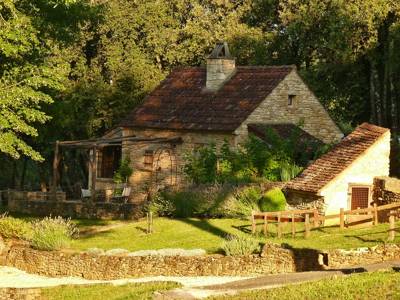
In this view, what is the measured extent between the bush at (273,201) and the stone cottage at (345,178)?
50 centimetres

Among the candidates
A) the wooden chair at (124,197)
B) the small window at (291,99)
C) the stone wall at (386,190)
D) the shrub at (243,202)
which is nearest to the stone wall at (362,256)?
the stone wall at (386,190)

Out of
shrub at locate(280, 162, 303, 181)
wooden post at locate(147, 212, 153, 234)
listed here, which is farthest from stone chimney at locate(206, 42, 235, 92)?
wooden post at locate(147, 212, 153, 234)

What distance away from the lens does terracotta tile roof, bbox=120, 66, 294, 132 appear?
137 feet

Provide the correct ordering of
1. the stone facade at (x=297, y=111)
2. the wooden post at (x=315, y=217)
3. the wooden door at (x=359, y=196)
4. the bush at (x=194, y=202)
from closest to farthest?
the wooden post at (x=315, y=217), the wooden door at (x=359, y=196), the bush at (x=194, y=202), the stone facade at (x=297, y=111)

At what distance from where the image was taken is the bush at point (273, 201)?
105ft

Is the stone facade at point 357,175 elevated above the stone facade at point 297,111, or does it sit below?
below

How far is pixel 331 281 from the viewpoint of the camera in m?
19.1

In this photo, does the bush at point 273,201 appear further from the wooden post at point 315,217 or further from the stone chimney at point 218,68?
the stone chimney at point 218,68

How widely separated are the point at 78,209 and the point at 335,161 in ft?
39.8

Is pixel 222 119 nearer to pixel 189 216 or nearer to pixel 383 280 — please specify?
pixel 189 216

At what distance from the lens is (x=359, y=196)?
31.7m

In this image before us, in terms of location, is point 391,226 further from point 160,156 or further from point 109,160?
point 109,160

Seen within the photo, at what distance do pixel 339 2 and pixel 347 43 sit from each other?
3548 millimetres

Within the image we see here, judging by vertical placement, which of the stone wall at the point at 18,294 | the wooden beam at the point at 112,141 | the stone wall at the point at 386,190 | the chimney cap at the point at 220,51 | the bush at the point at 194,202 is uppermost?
the chimney cap at the point at 220,51
